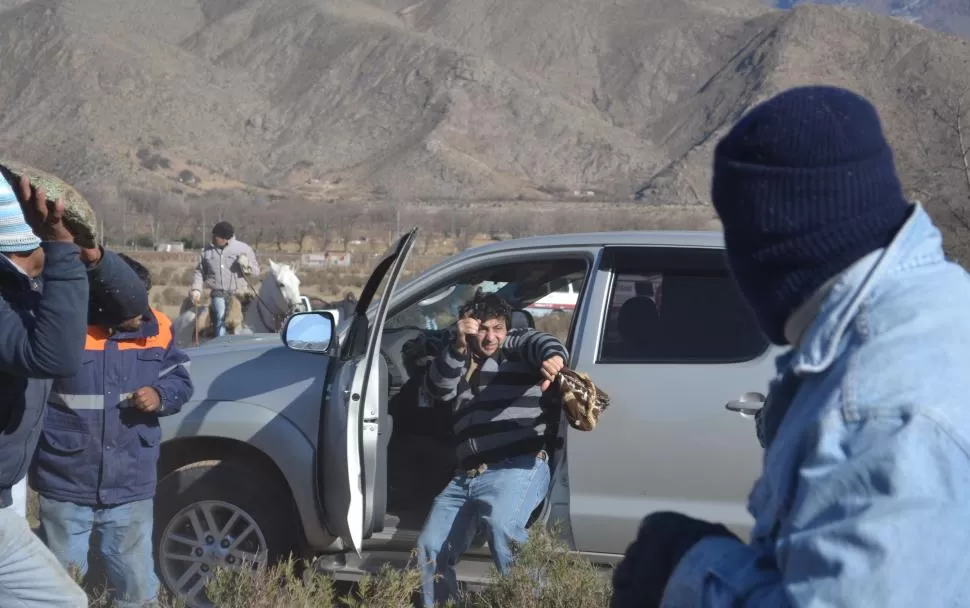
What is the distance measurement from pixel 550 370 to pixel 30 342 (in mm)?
2107

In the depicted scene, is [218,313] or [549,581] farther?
[218,313]

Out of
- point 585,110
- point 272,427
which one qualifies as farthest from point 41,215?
point 585,110

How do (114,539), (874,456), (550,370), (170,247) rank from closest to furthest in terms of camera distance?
(874,456) < (114,539) < (550,370) < (170,247)

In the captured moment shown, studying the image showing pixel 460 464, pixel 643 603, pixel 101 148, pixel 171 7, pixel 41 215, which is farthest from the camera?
pixel 171 7

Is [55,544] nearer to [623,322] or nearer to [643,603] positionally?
[623,322]

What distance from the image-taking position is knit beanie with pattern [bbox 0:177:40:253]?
9.12 ft

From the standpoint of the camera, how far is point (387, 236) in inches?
2319

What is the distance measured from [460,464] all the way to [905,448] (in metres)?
3.41

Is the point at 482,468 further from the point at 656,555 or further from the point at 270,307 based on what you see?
the point at 270,307

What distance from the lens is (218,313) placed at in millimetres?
13625

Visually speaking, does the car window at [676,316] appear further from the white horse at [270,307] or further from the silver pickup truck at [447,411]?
the white horse at [270,307]

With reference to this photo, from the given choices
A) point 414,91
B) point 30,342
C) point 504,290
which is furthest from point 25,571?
point 414,91

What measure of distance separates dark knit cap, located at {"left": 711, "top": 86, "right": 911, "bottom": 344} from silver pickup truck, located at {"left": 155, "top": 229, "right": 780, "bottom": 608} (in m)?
2.93

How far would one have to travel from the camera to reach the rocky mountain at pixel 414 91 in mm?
78500
